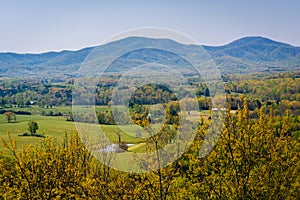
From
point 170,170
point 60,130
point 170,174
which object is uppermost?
point 170,170

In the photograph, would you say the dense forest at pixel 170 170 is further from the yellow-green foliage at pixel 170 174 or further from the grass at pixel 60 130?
the grass at pixel 60 130

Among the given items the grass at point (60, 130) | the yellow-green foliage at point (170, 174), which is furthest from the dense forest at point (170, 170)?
the grass at point (60, 130)

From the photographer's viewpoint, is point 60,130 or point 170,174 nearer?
point 170,174

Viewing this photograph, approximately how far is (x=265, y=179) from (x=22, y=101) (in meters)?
80.4

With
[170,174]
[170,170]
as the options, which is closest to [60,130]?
[170,174]

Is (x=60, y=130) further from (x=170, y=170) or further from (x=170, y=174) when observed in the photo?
(x=170, y=170)

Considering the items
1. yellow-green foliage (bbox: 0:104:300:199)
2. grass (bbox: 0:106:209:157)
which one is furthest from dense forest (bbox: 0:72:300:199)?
grass (bbox: 0:106:209:157)

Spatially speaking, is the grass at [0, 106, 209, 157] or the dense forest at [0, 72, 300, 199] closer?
the dense forest at [0, 72, 300, 199]

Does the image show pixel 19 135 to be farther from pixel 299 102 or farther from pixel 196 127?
pixel 299 102

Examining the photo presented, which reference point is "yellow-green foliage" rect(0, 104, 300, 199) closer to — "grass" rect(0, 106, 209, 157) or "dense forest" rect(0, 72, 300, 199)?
"dense forest" rect(0, 72, 300, 199)

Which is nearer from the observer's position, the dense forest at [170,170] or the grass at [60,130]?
the dense forest at [170,170]

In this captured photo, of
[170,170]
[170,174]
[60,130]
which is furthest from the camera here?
[60,130]

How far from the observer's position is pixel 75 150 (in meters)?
11.9

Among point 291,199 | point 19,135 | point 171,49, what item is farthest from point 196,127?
point 19,135
